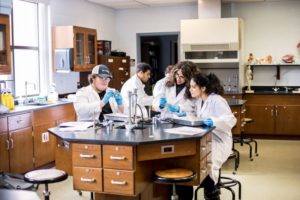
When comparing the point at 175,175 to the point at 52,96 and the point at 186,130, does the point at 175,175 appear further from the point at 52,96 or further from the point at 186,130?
the point at 52,96

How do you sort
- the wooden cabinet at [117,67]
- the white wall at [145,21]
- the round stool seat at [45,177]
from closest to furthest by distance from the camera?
the round stool seat at [45,177] < the wooden cabinet at [117,67] < the white wall at [145,21]

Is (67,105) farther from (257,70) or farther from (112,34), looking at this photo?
(257,70)

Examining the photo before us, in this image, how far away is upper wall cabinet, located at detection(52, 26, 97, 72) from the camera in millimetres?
6368

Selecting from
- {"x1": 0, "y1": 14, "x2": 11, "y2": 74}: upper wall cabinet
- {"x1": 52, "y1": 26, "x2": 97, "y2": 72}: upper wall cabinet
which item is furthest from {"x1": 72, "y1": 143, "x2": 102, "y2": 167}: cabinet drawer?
{"x1": 52, "y1": 26, "x2": 97, "y2": 72}: upper wall cabinet

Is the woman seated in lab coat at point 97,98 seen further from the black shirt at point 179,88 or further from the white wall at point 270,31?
the white wall at point 270,31

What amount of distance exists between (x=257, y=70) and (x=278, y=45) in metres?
0.61

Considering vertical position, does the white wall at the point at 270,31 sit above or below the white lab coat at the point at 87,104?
above

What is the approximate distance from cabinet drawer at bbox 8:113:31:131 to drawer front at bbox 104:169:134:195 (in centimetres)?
218

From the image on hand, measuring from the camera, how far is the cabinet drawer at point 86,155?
3172 millimetres

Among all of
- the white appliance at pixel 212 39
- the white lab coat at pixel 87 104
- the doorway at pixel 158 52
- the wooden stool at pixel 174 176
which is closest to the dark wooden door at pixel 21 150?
the white lab coat at pixel 87 104

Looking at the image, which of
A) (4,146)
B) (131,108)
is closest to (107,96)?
(131,108)

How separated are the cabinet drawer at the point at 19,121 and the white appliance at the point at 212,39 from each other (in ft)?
11.7

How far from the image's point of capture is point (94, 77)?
13.6ft

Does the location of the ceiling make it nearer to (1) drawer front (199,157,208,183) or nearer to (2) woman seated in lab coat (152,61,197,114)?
(2) woman seated in lab coat (152,61,197,114)
